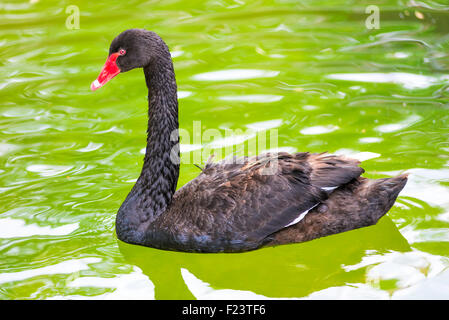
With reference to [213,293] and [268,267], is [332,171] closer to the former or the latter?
[268,267]

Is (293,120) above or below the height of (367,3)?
below

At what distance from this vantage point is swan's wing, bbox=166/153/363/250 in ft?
19.0

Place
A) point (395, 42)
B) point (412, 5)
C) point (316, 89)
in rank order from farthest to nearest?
point (412, 5) < point (395, 42) < point (316, 89)

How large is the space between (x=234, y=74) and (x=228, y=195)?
12.3ft

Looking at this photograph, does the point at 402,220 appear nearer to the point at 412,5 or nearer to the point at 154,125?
the point at 154,125

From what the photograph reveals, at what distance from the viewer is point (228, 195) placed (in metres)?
5.88

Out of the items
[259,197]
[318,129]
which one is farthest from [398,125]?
[259,197]

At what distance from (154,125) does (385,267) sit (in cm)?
211

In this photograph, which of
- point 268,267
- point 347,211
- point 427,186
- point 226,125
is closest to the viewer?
point 268,267

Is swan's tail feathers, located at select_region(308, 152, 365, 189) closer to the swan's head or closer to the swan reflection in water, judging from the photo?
the swan reflection in water

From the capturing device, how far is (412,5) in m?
11.1

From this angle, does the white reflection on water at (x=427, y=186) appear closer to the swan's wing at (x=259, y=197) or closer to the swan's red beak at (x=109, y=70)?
the swan's wing at (x=259, y=197)

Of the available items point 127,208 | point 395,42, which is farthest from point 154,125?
point 395,42

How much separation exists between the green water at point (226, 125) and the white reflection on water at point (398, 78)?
0.03m
